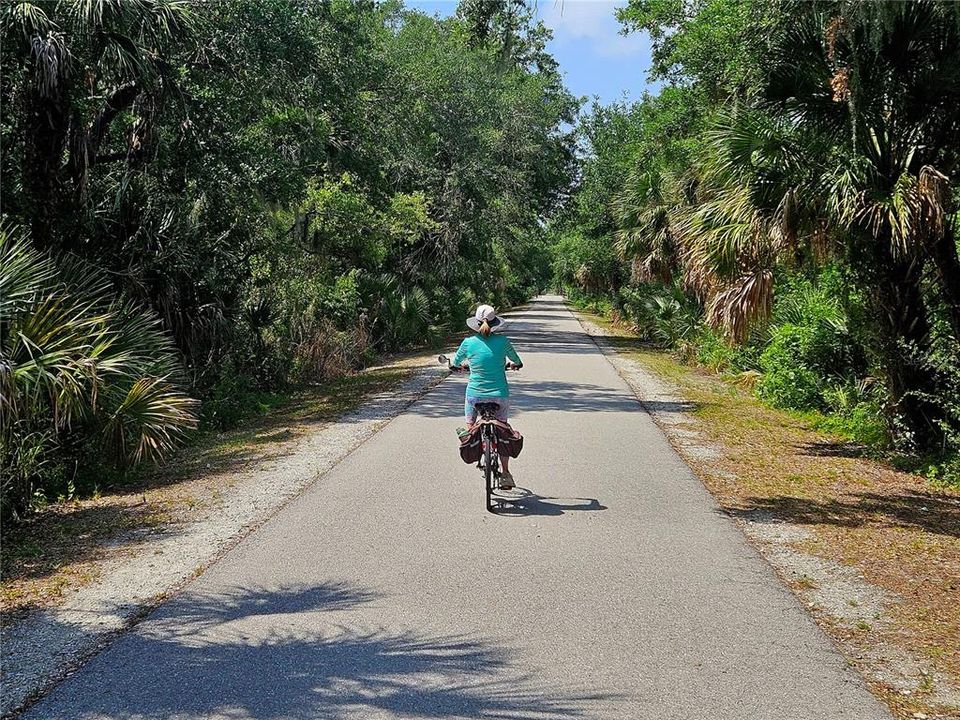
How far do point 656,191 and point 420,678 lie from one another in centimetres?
2825

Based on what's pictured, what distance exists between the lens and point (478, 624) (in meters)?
5.59

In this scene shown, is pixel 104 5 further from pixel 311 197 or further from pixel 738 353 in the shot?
pixel 738 353

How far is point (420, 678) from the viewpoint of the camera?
15.7 ft

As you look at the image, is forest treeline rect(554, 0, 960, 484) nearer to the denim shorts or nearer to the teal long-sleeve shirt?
the teal long-sleeve shirt

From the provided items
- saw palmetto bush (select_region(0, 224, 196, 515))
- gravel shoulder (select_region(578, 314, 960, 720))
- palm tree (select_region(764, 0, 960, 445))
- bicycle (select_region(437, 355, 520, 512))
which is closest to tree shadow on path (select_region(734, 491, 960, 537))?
gravel shoulder (select_region(578, 314, 960, 720))

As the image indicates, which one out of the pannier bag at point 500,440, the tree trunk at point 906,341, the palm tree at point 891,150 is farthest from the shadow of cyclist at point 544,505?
the tree trunk at point 906,341

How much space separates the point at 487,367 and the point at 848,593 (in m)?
4.00

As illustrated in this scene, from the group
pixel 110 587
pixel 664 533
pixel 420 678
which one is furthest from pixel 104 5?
pixel 420 678

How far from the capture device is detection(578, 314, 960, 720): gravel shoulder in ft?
15.9

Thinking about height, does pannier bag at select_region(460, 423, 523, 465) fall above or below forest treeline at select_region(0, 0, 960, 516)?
below

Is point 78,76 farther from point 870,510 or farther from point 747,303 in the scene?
point 870,510

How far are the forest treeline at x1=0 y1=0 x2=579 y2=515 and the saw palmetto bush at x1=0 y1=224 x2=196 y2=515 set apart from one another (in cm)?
3

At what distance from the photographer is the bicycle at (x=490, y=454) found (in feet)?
28.5

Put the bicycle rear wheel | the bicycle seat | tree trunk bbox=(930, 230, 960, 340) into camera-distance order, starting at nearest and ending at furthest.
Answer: the bicycle rear wheel
the bicycle seat
tree trunk bbox=(930, 230, 960, 340)
